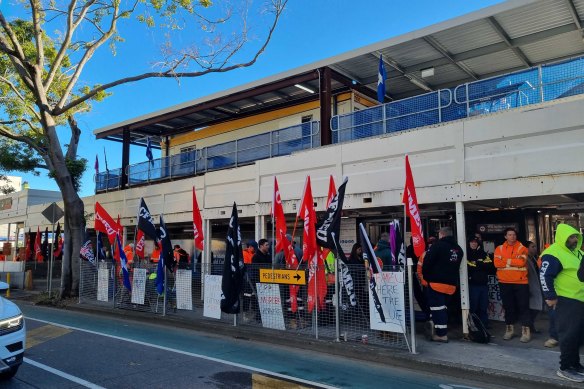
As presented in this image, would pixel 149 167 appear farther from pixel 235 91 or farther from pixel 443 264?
pixel 443 264

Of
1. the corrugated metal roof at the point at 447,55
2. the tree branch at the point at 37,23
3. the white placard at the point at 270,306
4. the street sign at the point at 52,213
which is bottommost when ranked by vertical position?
the white placard at the point at 270,306

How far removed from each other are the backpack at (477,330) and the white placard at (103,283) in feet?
32.3

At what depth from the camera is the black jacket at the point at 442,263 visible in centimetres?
777

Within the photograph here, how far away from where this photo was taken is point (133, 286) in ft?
38.6

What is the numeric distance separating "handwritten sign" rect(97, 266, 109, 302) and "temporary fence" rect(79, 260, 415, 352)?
1.13 meters

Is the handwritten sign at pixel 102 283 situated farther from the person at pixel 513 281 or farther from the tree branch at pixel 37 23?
the person at pixel 513 281

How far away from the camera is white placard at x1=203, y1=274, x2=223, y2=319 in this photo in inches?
386

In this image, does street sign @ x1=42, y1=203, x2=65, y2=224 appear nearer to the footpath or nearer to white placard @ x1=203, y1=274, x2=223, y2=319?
white placard @ x1=203, y1=274, x2=223, y2=319

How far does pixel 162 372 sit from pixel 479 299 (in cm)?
578

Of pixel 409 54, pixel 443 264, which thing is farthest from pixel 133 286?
pixel 409 54

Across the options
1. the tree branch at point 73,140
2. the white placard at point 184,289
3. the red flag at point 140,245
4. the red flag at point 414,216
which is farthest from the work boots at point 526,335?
the tree branch at point 73,140

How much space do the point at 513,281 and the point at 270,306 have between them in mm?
4607

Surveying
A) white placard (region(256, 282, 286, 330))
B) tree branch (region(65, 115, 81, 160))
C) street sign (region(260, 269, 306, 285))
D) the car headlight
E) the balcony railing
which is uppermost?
tree branch (region(65, 115, 81, 160))

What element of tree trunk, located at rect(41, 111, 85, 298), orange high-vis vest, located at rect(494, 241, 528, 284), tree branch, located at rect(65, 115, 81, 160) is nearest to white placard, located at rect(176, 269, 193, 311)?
tree trunk, located at rect(41, 111, 85, 298)
